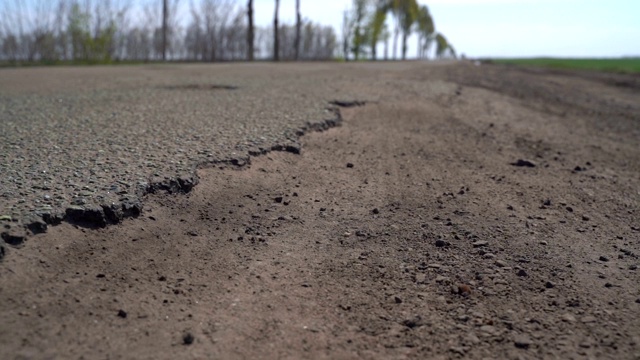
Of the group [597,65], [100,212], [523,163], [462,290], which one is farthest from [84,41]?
[597,65]

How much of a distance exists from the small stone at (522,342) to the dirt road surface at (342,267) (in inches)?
0.4

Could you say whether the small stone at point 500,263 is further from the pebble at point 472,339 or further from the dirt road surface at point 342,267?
the pebble at point 472,339

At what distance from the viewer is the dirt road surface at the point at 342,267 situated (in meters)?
3.18

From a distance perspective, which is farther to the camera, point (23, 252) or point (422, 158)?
point (422, 158)

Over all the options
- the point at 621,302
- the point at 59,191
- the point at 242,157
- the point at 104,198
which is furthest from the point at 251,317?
the point at 242,157

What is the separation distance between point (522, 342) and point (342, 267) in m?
1.35

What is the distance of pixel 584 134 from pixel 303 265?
867 centimetres

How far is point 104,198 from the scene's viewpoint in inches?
171

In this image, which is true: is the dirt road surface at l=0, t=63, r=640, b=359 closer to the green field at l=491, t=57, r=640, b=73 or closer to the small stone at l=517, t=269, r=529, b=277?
the small stone at l=517, t=269, r=529, b=277

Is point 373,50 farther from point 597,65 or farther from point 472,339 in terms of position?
point 472,339

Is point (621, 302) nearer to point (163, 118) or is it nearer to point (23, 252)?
point (23, 252)

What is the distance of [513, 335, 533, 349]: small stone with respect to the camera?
127 inches

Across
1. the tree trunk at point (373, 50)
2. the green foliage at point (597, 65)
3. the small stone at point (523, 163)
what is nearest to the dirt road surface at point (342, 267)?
the small stone at point (523, 163)

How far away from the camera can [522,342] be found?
3.24 meters
